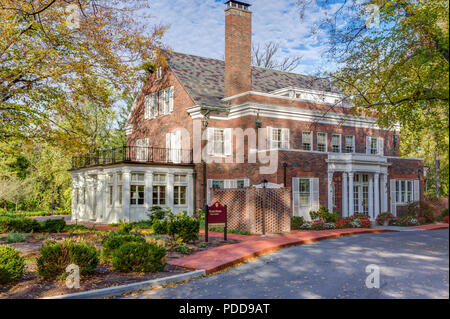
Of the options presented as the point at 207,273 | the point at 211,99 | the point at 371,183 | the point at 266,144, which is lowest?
the point at 207,273

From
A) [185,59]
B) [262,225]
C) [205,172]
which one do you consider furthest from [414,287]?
[185,59]

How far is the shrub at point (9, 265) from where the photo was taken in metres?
8.29

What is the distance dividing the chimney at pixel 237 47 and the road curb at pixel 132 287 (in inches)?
693

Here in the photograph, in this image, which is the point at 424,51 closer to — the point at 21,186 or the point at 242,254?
the point at 242,254

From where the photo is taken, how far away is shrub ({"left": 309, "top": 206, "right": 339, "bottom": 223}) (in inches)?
812

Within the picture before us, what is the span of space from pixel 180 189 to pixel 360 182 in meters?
10.5

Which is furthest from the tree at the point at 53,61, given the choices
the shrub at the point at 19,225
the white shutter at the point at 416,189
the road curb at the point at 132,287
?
the white shutter at the point at 416,189

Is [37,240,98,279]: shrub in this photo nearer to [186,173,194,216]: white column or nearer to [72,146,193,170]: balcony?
[72,146,193,170]: balcony

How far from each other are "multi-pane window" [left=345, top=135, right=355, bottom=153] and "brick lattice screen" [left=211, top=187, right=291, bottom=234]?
1066cm

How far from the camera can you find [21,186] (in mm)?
33781

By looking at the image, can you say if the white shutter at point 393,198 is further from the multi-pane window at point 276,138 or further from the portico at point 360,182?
the multi-pane window at point 276,138

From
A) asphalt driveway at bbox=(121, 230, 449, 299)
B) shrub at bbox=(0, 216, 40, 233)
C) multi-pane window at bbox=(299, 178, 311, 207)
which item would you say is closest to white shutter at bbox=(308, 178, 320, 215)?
multi-pane window at bbox=(299, 178, 311, 207)

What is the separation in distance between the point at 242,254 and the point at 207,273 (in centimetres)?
214

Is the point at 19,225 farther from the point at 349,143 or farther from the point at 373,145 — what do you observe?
the point at 373,145
